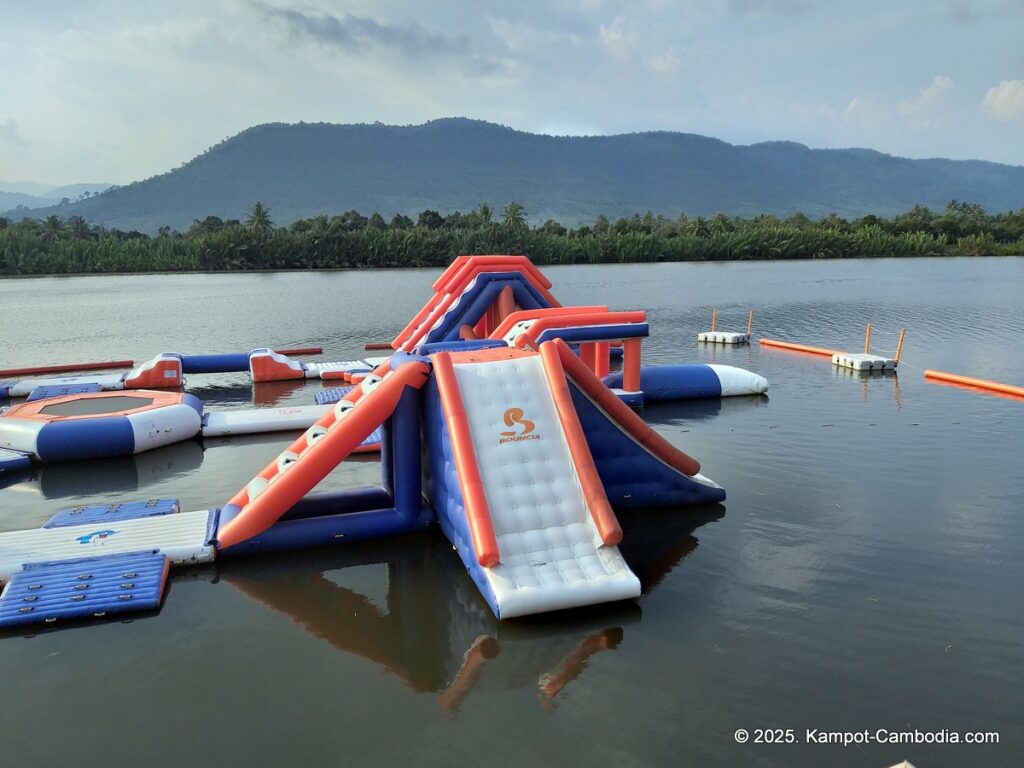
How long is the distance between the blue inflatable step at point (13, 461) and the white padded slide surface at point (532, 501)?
717cm

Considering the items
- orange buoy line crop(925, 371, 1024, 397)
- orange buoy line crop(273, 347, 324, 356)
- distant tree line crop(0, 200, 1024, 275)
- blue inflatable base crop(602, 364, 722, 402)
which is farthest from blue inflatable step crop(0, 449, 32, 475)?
distant tree line crop(0, 200, 1024, 275)

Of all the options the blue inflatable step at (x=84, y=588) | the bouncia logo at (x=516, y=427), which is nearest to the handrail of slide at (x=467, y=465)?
the bouncia logo at (x=516, y=427)

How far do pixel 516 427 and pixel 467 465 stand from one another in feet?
2.33

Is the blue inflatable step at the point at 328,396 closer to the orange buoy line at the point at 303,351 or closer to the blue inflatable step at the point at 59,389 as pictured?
the blue inflatable step at the point at 59,389

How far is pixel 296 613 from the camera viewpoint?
22.2ft

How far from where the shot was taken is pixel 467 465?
6.99 m

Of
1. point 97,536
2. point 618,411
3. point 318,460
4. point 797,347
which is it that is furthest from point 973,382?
point 97,536

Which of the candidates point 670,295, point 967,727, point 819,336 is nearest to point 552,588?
point 967,727

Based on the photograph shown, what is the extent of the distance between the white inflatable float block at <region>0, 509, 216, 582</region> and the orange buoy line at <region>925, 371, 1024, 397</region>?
14.9 metres

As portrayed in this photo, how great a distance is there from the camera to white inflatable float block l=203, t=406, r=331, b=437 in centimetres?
1260

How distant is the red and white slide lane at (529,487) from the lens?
21.1 ft

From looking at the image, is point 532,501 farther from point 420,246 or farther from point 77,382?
point 420,246

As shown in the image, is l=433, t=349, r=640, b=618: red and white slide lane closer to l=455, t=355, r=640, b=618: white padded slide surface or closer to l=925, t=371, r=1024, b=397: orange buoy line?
l=455, t=355, r=640, b=618: white padded slide surface

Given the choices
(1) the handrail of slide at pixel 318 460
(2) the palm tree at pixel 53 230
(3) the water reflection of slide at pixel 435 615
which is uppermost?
(2) the palm tree at pixel 53 230
